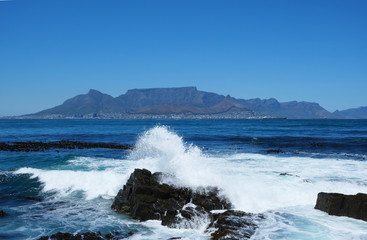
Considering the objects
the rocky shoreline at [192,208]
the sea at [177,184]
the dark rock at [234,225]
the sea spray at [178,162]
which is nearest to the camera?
the dark rock at [234,225]

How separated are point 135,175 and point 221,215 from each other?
188 inches

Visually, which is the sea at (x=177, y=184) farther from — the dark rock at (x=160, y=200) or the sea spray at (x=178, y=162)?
the dark rock at (x=160, y=200)

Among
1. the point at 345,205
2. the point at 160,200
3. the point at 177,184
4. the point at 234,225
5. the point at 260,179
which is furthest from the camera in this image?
the point at 260,179

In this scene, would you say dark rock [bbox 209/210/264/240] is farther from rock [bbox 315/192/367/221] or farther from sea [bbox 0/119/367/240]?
rock [bbox 315/192/367/221]

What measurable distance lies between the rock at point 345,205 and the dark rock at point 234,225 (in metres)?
2.97

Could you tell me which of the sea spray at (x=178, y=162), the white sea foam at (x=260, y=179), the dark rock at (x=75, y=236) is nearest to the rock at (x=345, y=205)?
the white sea foam at (x=260, y=179)

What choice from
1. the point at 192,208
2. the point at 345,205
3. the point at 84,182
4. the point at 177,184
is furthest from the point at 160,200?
the point at 345,205

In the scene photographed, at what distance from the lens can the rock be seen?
1184 centimetres

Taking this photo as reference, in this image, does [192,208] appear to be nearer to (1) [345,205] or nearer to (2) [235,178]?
(2) [235,178]

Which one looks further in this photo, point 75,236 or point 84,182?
point 84,182

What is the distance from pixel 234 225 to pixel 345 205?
4.87m

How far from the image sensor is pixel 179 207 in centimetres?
1302

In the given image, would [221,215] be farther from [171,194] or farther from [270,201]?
[270,201]

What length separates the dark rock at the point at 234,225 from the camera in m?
10.3
